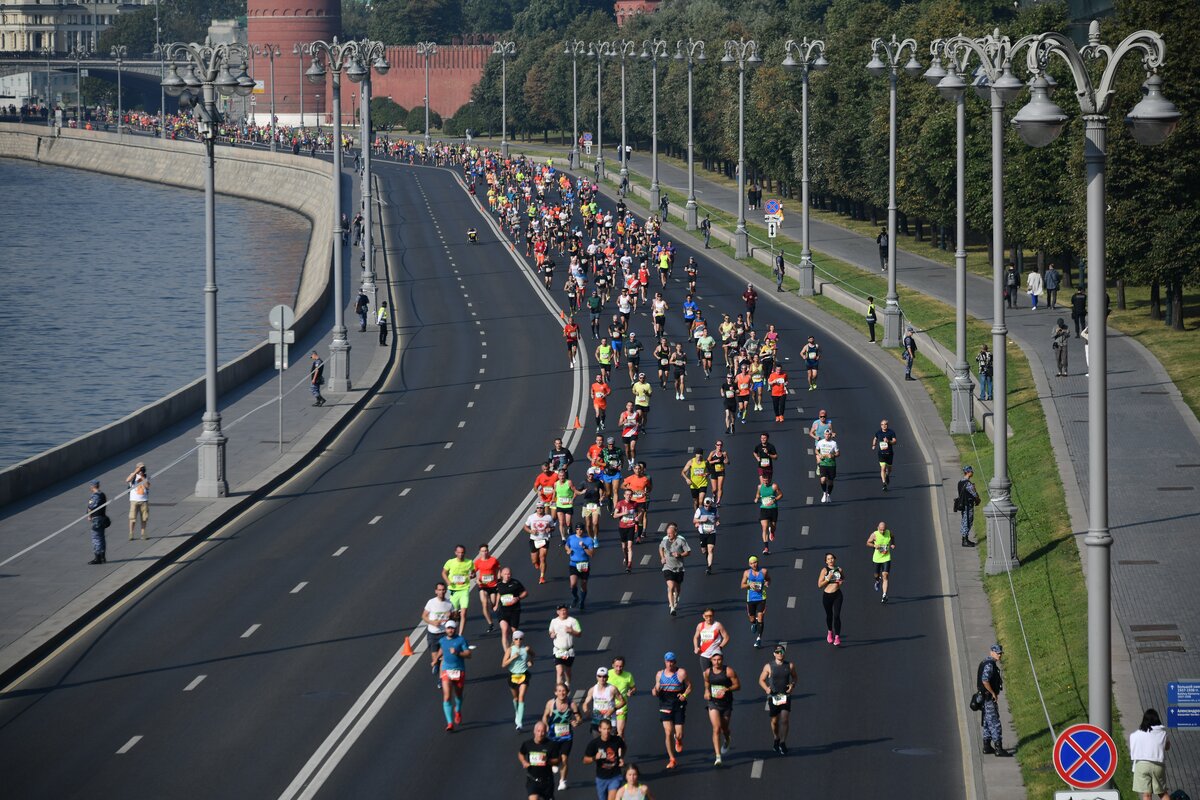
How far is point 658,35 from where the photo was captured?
151125mm

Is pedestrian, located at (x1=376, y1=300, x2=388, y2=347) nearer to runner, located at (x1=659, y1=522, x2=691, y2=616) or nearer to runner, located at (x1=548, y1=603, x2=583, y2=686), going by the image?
runner, located at (x1=659, y1=522, x2=691, y2=616)

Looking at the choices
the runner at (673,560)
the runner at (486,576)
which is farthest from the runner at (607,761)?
the runner at (673,560)

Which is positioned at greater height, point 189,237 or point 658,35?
point 658,35

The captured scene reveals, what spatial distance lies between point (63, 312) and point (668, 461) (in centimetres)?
6872

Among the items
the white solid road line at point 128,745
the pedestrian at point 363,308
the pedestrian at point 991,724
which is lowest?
the white solid road line at point 128,745

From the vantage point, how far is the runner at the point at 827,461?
35750 millimetres

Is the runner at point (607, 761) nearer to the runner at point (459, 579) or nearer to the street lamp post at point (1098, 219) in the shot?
the street lamp post at point (1098, 219)

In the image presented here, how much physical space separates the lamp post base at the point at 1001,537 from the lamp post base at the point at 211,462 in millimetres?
14874

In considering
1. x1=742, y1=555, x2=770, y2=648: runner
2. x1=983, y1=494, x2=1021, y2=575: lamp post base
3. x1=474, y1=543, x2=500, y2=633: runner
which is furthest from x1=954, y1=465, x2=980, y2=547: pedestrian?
x1=474, y1=543, x2=500, y2=633: runner

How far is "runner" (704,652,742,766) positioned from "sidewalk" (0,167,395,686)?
9636 mm

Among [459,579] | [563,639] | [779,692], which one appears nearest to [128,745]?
[563,639]

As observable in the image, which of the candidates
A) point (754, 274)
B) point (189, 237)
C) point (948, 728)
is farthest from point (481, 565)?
point (189, 237)

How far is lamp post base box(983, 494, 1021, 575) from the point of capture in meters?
30.7

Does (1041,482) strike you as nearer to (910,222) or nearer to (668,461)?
(668,461)
